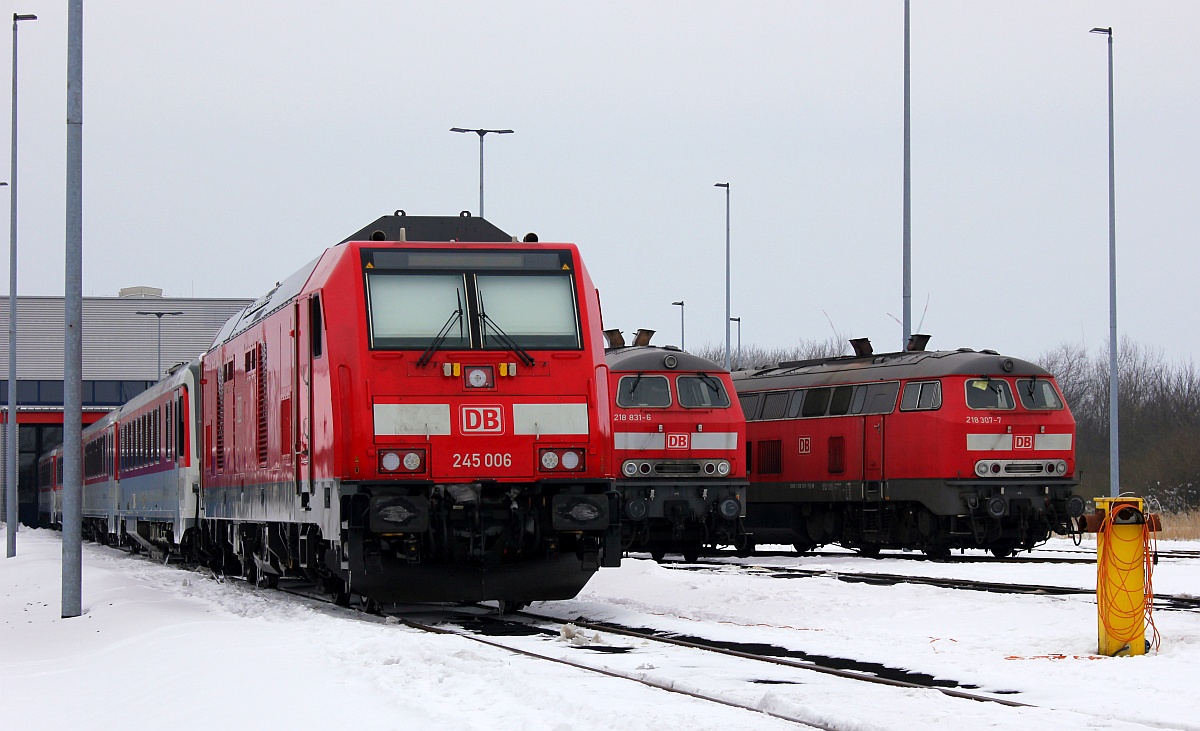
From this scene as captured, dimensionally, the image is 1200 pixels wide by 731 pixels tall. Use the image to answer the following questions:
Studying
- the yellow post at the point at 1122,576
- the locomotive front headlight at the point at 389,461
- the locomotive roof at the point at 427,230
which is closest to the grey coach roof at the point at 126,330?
the locomotive roof at the point at 427,230

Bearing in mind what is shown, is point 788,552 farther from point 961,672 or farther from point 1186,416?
point 1186,416

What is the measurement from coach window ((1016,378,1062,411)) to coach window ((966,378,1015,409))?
0.20 meters

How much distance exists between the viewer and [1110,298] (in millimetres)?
34812

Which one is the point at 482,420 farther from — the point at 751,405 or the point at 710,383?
the point at 751,405

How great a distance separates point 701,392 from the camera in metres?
23.5

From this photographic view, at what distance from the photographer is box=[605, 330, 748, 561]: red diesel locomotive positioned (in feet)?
74.7

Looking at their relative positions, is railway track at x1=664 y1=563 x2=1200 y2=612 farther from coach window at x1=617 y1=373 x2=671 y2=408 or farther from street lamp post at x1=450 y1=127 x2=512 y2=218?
street lamp post at x1=450 y1=127 x2=512 y2=218

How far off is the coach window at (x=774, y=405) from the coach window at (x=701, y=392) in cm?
422

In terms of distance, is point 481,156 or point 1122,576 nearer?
point 1122,576

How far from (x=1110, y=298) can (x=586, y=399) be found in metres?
23.5

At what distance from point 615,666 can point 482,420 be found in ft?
12.4

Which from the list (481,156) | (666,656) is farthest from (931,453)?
(481,156)

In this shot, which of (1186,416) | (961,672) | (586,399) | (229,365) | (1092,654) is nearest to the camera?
(961,672)

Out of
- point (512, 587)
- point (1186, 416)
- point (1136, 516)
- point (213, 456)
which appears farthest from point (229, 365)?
point (1186, 416)
